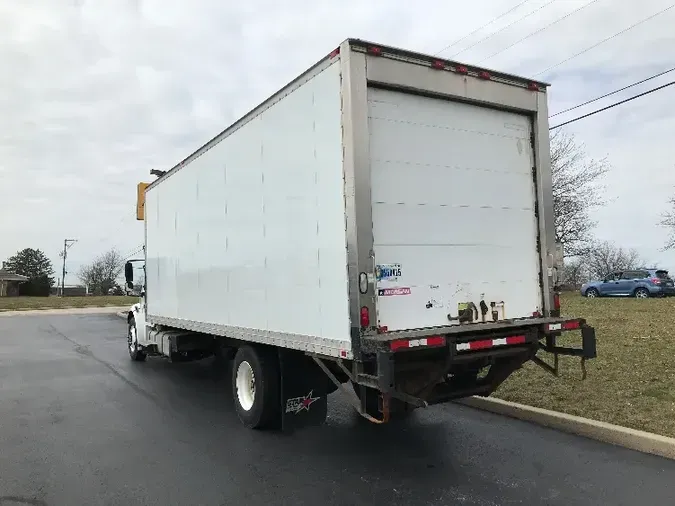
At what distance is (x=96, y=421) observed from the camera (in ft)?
22.7

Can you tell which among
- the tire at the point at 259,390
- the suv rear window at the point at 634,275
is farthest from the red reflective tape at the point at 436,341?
the suv rear window at the point at 634,275

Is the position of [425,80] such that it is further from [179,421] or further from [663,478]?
[179,421]

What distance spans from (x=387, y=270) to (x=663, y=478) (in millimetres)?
2931

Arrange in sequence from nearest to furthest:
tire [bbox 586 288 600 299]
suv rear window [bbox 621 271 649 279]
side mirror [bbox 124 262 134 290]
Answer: side mirror [bbox 124 262 134 290] → suv rear window [bbox 621 271 649 279] → tire [bbox 586 288 600 299]

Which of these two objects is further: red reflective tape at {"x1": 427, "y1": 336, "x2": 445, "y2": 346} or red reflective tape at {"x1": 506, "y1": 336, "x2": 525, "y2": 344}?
red reflective tape at {"x1": 506, "y1": 336, "x2": 525, "y2": 344}

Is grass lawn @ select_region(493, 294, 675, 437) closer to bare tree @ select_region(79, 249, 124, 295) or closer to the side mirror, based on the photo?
the side mirror

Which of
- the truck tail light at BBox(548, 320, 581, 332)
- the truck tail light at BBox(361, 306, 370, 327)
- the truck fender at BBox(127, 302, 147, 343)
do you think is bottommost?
the truck fender at BBox(127, 302, 147, 343)

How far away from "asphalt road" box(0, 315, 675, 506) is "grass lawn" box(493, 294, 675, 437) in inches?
22.5

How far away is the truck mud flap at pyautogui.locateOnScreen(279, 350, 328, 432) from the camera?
19.6 ft

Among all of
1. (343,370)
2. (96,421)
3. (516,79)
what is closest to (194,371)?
(96,421)

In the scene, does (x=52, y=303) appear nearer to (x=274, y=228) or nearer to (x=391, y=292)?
(x=274, y=228)

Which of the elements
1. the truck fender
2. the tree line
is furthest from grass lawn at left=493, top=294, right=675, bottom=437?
the tree line

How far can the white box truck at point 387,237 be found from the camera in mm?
4750

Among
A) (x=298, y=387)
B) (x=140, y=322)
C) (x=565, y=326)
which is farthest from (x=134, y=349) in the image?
(x=565, y=326)
